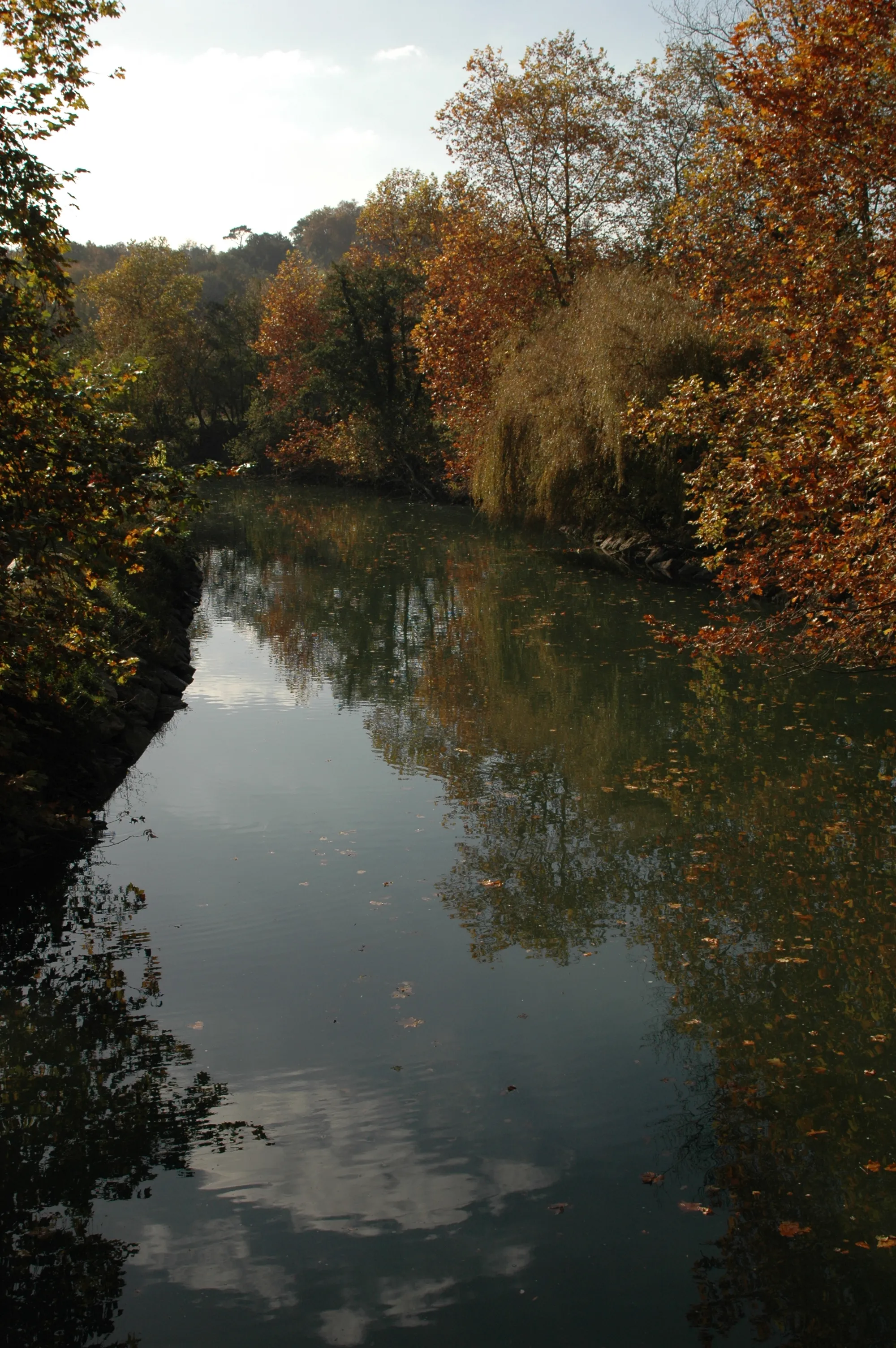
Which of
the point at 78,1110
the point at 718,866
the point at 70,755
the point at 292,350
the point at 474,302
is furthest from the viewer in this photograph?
the point at 292,350

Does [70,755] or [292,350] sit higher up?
[292,350]

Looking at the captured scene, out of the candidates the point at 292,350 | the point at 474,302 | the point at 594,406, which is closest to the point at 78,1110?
the point at 594,406

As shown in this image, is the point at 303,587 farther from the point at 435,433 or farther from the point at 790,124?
the point at 435,433

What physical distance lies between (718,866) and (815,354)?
6.78 m

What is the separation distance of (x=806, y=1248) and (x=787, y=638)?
42.3ft

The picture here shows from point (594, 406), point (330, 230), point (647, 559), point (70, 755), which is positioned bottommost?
point (70, 755)

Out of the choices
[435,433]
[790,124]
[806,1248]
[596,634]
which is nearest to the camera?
[806,1248]

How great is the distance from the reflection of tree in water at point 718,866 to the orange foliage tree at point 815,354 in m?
1.44

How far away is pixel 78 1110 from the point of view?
5.50 m

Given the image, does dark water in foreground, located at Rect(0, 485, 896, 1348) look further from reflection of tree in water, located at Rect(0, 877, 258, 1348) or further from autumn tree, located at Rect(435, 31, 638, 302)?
autumn tree, located at Rect(435, 31, 638, 302)

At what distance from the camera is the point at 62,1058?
19.6 ft

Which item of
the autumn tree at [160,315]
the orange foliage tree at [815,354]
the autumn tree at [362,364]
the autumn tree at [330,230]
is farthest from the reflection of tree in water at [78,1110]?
the autumn tree at [330,230]

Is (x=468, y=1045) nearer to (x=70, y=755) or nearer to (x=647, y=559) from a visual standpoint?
(x=70, y=755)

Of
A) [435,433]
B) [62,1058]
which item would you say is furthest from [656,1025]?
[435,433]
